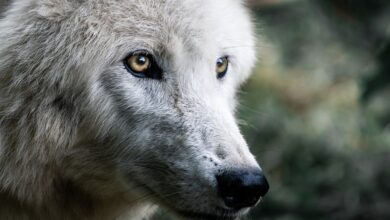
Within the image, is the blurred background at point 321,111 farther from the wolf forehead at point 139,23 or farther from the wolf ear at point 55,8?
the wolf ear at point 55,8

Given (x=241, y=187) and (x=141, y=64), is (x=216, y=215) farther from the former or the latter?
(x=141, y=64)

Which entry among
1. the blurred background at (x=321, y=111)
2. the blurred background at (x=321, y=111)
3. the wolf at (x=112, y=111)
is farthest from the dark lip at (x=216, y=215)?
the blurred background at (x=321, y=111)

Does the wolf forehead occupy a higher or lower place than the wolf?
higher

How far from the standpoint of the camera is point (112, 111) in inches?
137

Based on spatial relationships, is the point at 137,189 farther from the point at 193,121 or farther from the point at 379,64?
the point at 379,64

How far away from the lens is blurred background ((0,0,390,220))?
6.28 metres

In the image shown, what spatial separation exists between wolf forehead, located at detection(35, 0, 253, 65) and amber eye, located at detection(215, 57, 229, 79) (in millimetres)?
112

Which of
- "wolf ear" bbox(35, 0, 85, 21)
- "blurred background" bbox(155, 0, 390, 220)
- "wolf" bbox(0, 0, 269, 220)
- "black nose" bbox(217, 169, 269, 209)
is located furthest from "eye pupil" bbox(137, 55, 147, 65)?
"blurred background" bbox(155, 0, 390, 220)

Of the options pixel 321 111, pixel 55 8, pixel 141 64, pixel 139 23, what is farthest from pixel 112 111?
pixel 321 111

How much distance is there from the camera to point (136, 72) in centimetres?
347

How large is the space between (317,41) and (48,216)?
15.1ft

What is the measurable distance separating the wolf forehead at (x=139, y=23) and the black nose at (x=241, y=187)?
2.04ft

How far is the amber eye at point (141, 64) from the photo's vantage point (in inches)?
136

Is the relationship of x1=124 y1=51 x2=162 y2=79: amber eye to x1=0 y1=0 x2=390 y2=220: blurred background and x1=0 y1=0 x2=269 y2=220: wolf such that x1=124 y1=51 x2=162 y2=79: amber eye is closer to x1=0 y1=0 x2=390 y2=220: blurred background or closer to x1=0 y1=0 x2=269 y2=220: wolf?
x1=0 y1=0 x2=269 y2=220: wolf
